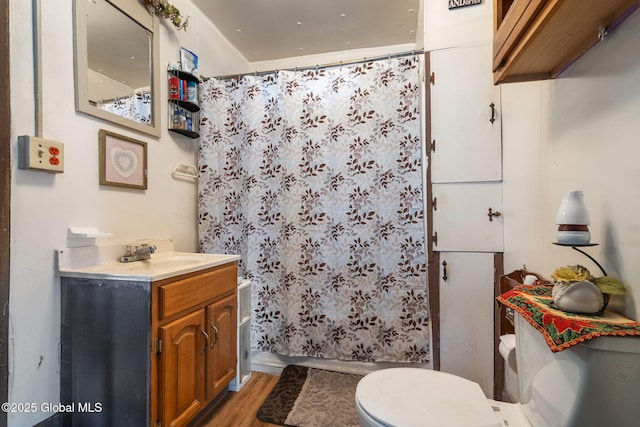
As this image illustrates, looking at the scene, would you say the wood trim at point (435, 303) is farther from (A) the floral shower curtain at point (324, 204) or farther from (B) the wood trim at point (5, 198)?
(B) the wood trim at point (5, 198)

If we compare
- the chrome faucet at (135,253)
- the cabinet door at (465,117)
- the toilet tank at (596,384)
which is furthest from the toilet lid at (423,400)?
the chrome faucet at (135,253)

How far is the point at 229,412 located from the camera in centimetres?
161

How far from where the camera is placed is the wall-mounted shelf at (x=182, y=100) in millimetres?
1831

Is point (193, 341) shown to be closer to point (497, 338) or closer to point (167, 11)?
point (497, 338)

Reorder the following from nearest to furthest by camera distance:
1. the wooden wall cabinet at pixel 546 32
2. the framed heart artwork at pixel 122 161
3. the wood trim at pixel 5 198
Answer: the wooden wall cabinet at pixel 546 32 → the wood trim at pixel 5 198 → the framed heart artwork at pixel 122 161

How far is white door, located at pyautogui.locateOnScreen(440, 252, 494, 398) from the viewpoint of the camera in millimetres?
1588

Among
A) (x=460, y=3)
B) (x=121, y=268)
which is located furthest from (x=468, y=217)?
(x=121, y=268)

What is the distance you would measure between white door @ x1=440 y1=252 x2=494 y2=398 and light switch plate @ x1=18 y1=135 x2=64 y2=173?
6.19 ft

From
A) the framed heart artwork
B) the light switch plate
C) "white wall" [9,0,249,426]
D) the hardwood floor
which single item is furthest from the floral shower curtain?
the light switch plate

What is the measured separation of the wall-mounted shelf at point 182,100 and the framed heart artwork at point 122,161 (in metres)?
0.28

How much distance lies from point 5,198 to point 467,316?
214 cm

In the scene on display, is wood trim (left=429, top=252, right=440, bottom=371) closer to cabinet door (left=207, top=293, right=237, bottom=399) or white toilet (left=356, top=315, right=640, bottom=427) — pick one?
white toilet (left=356, top=315, right=640, bottom=427)

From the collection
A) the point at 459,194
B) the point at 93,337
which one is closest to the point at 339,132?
the point at 459,194

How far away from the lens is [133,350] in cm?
114
